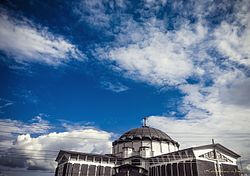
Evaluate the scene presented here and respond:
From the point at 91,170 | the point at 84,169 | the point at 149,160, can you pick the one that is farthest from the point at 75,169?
the point at 149,160

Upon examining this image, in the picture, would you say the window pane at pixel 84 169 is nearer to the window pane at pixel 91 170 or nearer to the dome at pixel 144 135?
the window pane at pixel 91 170

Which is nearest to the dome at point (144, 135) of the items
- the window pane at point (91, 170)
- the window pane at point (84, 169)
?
the window pane at point (91, 170)

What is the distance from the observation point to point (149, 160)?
1826 inches

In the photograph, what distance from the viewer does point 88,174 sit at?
1686 inches

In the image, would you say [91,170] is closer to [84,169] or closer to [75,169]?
[84,169]

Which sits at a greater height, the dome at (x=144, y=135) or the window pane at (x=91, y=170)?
the dome at (x=144, y=135)

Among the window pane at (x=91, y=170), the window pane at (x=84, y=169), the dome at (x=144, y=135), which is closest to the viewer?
the window pane at (x=84, y=169)

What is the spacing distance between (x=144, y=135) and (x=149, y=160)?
7557 millimetres

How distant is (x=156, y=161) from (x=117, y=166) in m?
8.55

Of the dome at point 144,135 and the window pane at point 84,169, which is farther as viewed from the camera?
the dome at point 144,135

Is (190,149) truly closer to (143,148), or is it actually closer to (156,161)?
(156,161)

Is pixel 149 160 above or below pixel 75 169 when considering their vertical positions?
above

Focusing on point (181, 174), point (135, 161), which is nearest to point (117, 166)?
point (135, 161)

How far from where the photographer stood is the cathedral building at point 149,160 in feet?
120
